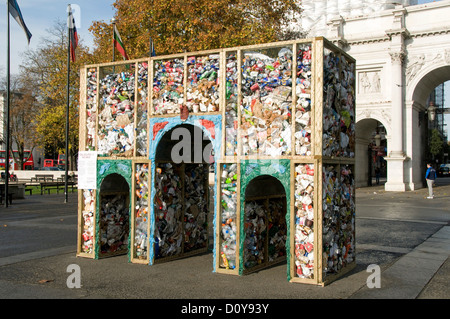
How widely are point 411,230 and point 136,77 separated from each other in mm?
8262

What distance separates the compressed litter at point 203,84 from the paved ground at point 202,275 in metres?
2.73

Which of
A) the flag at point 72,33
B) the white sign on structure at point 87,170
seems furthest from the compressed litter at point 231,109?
the flag at point 72,33

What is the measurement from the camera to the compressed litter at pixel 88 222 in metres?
Answer: 8.87

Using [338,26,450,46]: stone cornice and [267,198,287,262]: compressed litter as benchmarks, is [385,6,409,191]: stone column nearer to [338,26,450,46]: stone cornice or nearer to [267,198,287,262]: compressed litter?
[338,26,450,46]: stone cornice

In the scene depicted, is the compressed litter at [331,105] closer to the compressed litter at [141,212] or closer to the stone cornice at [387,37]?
the compressed litter at [141,212]

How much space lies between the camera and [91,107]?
9203 millimetres

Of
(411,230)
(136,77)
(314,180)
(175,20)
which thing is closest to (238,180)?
(314,180)

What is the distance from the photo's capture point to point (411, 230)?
12.4 metres

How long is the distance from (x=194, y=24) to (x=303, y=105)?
1984cm

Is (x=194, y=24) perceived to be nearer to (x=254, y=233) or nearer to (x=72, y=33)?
(x=72, y=33)

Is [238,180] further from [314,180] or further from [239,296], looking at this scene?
[239,296]

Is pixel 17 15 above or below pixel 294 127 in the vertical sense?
above

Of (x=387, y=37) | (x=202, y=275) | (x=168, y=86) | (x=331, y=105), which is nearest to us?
(x=331, y=105)

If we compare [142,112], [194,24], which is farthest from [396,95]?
[142,112]
